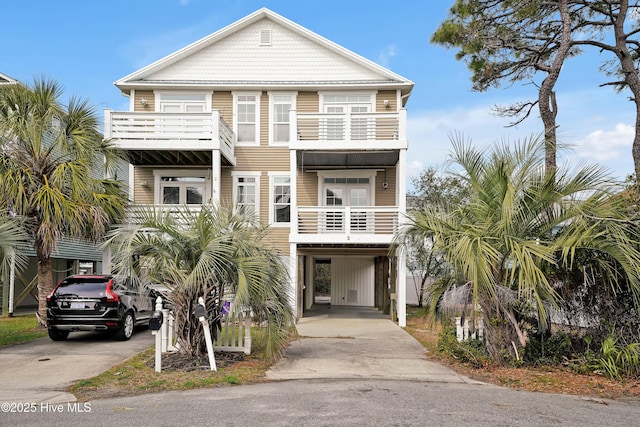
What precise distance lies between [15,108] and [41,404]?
9389 mm

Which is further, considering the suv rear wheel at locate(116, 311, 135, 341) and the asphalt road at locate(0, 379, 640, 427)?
the suv rear wheel at locate(116, 311, 135, 341)

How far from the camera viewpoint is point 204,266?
7.64 meters

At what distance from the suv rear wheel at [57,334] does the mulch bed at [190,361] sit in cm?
378

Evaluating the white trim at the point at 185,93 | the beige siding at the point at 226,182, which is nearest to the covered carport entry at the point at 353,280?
the beige siding at the point at 226,182

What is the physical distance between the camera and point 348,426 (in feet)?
17.0

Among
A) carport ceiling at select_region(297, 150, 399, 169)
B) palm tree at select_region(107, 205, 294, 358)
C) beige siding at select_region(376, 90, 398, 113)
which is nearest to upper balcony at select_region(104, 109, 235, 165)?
carport ceiling at select_region(297, 150, 399, 169)

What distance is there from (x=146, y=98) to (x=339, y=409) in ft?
50.5

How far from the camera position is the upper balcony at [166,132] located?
15484 millimetres

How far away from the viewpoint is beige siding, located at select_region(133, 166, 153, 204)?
1788 centimetres

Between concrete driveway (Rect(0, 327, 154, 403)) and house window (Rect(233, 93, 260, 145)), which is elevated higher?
house window (Rect(233, 93, 260, 145))

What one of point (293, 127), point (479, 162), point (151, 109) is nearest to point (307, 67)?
point (293, 127)

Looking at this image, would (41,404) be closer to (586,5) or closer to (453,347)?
(453,347)

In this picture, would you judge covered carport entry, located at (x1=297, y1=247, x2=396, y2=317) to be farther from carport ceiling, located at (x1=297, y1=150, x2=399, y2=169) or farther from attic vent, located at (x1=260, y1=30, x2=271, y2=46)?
attic vent, located at (x1=260, y1=30, x2=271, y2=46)

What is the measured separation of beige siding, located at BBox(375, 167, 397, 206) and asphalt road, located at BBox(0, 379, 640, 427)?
11193 millimetres
